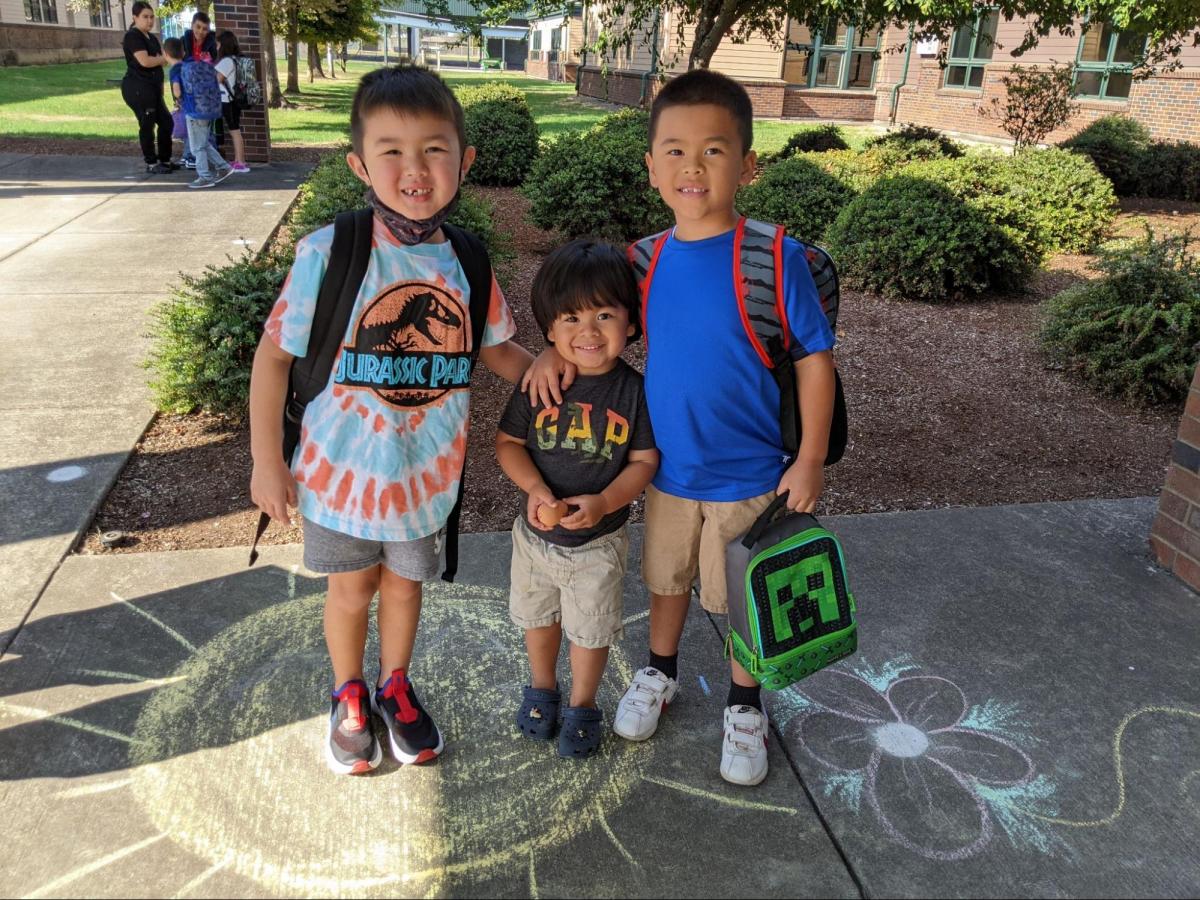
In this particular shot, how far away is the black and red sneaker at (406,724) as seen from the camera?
224cm

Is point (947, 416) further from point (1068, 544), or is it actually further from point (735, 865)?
point (735, 865)

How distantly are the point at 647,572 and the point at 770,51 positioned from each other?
84.8 ft

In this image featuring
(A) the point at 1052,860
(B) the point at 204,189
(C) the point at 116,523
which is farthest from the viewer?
(B) the point at 204,189

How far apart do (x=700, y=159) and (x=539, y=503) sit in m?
0.86

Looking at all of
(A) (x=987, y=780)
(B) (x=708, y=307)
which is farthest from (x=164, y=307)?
(A) (x=987, y=780)

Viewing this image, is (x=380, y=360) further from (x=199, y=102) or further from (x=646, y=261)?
(x=199, y=102)

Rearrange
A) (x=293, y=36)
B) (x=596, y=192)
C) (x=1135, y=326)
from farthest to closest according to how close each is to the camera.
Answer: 1. (x=293, y=36)
2. (x=596, y=192)
3. (x=1135, y=326)

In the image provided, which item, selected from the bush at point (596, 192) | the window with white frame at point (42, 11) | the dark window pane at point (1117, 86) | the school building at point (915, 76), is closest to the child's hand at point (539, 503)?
the bush at point (596, 192)

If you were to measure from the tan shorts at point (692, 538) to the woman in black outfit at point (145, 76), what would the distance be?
10590mm

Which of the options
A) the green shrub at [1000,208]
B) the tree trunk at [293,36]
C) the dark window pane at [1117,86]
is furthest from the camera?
the tree trunk at [293,36]

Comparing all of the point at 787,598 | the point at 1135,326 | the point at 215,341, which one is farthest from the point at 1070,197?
the point at 787,598

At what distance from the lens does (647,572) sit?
2.38 metres

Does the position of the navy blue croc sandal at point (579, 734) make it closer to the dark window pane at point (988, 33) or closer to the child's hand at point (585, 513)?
the child's hand at point (585, 513)

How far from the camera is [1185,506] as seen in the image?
3.19m
